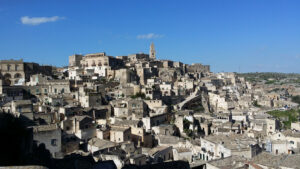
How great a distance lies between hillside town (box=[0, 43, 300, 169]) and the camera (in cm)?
1959

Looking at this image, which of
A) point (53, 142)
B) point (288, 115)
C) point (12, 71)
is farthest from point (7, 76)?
point (288, 115)

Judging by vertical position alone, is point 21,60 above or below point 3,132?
above

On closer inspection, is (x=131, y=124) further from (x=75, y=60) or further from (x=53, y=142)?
(x=75, y=60)

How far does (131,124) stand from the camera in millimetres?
30266

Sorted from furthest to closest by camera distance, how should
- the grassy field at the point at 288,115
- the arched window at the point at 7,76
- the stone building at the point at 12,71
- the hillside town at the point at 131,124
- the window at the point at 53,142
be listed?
the grassy field at the point at 288,115
the stone building at the point at 12,71
the arched window at the point at 7,76
the window at the point at 53,142
the hillside town at the point at 131,124

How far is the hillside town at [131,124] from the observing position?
19594mm

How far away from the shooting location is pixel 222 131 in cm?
3462

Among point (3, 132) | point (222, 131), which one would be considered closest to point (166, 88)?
point (222, 131)

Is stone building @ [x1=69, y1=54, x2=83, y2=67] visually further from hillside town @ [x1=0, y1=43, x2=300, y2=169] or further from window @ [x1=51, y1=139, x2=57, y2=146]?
window @ [x1=51, y1=139, x2=57, y2=146]

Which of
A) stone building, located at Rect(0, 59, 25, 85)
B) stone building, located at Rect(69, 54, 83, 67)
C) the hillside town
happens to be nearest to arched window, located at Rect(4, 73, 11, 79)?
stone building, located at Rect(0, 59, 25, 85)

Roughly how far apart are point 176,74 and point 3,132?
5289cm

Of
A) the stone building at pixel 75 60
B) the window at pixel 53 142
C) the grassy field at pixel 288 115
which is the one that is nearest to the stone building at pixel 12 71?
the stone building at pixel 75 60

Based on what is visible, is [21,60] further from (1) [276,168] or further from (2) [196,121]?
(1) [276,168]

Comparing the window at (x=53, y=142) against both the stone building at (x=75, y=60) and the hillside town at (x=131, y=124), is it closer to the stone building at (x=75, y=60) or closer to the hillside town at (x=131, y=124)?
the hillside town at (x=131, y=124)
